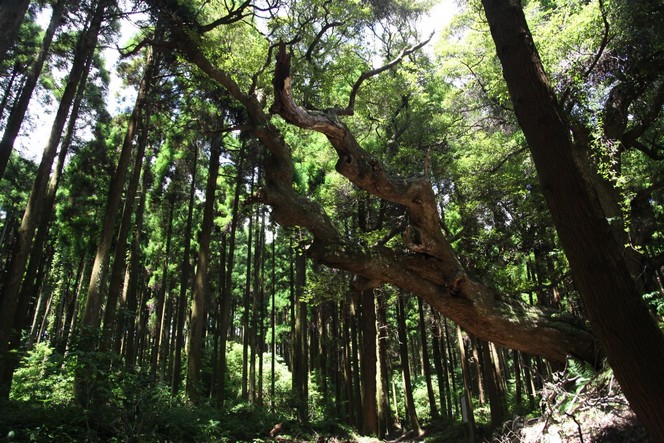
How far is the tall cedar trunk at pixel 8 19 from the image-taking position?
21.5 ft

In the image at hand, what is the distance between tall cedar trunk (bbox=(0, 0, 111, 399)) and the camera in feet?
27.2

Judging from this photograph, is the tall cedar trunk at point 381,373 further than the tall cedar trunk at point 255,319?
No

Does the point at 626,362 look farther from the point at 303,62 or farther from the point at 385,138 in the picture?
the point at 385,138

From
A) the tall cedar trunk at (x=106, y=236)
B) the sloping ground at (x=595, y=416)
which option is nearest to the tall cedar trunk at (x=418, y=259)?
the sloping ground at (x=595, y=416)

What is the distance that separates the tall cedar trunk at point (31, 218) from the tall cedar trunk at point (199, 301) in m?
4.63

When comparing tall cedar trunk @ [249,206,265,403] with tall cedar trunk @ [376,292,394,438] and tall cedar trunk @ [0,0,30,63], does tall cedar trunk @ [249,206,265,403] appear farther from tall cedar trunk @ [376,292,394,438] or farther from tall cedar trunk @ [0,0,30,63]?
tall cedar trunk @ [0,0,30,63]

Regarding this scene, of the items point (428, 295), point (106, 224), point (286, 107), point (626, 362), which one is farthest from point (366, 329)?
point (626, 362)

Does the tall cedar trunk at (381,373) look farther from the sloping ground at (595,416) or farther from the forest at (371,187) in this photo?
the sloping ground at (595,416)

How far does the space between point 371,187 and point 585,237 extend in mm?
4779

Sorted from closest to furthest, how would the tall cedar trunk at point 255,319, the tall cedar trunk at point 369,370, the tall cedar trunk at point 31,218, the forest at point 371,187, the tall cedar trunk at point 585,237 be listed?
the tall cedar trunk at point 585,237 < the forest at point 371,187 < the tall cedar trunk at point 31,218 < the tall cedar trunk at point 369,370 < the tall cedar trunk at point 255,319

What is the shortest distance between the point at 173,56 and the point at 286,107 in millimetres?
7255

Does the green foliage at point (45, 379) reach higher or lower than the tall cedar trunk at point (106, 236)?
lower

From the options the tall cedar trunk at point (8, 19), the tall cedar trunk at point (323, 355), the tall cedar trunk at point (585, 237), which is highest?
the tall cedar trunk at point (8, 19)

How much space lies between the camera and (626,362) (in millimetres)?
2828
